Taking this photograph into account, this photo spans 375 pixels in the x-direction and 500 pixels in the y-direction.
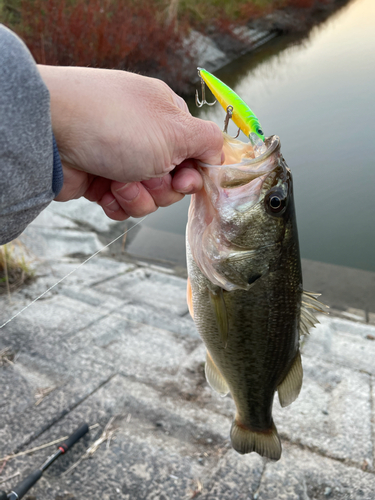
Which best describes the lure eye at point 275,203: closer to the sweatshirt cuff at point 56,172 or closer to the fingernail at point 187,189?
the fingernail at point 187,189

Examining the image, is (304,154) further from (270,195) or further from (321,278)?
(270,195)

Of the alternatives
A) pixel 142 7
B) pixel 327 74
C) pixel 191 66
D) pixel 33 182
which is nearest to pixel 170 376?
pixel 33 182

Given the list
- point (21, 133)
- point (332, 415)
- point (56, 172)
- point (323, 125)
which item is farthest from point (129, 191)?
point (323, 125)

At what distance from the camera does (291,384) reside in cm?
171

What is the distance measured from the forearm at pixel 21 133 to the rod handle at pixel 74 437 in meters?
1.80

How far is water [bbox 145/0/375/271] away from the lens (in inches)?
304

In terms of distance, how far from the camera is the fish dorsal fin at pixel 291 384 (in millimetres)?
1692

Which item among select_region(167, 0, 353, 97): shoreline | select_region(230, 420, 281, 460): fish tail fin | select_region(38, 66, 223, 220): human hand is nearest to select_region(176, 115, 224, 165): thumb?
select_region(38, 66, 223, 220): human hand

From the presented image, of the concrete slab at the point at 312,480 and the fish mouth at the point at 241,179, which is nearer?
the fish mouth at the point at 241,179

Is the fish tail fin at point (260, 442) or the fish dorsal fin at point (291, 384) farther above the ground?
the fish dorsal fin at point (291, 384)

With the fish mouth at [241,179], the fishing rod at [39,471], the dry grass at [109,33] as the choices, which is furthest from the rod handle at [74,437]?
the dry grass at [109,33]

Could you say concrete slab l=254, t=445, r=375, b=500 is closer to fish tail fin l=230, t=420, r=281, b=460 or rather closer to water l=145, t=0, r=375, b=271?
fish tail fin l=230, t=420, r=281, b=460

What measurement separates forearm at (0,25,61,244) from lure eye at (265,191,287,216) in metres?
0.69

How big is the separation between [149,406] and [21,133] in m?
2.27
